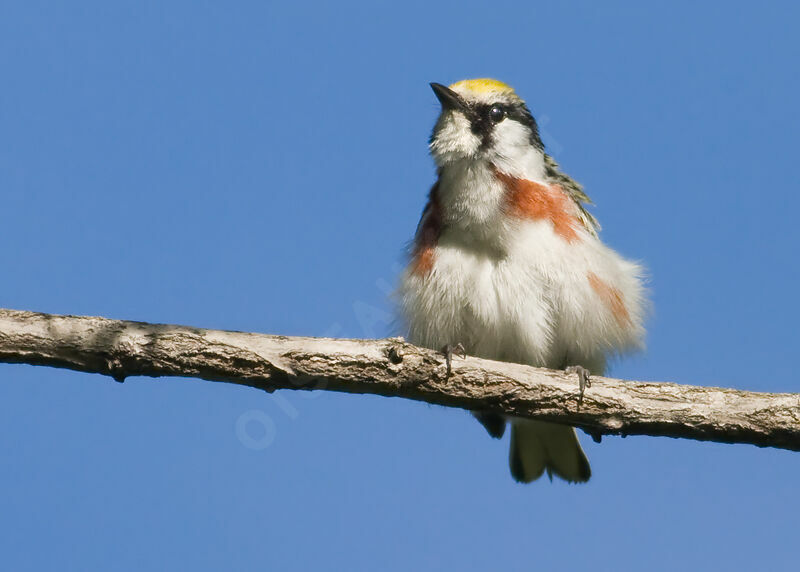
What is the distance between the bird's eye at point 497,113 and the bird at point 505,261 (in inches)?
0.4

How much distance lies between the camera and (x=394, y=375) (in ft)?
18.5

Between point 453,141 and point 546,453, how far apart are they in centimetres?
289

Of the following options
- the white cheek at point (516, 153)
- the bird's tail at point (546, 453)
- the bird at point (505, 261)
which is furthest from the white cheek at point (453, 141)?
the bird's tail at point (546, 453)

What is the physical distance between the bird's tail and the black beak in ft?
9.15

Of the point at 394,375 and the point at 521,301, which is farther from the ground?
the point at 521,301

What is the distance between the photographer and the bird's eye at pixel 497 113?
24.1 feet

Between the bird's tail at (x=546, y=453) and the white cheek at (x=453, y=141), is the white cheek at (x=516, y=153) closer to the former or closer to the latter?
the white cheek at (x=453, y=141)

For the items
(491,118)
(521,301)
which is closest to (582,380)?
(521,301)

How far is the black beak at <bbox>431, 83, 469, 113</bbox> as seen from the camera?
7.30 metres

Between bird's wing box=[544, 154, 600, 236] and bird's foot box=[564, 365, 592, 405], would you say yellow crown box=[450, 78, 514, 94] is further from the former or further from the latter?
bird's foot box=[564, 365, 592, 405]

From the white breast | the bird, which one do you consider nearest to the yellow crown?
the bird

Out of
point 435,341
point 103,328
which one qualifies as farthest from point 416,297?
point 103,328

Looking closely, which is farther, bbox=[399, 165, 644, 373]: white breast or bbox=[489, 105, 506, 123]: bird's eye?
bbox=[489, 105, 506, 123]: bird's eye

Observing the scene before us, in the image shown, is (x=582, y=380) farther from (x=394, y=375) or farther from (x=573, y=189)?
(x=573, y=189)
